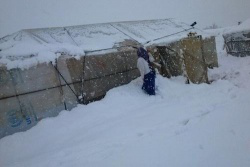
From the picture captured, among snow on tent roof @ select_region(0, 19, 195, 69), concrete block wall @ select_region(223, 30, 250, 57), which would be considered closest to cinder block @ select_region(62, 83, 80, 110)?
snow on tent roof @ select_region(0, 19, 195, 69)

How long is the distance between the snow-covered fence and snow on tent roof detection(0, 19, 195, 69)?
0.97ft

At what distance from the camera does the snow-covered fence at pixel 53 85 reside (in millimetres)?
6102

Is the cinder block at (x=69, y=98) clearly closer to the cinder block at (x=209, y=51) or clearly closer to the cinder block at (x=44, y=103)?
the cinder block at (x=44, y=103)

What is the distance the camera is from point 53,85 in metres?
6.89

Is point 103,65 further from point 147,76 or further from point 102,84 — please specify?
point 147,76

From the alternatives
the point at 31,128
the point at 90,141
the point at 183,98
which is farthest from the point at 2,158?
the point at 183,98

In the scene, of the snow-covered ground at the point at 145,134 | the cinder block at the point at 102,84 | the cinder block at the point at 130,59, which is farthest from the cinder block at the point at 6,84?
the cinder block at the point at 130,59

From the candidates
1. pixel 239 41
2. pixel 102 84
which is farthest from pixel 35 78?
pixel 239 41

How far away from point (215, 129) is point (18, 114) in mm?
4769

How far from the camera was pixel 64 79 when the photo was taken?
7.12 meters

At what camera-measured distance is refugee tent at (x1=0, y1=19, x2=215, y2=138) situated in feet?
20.4

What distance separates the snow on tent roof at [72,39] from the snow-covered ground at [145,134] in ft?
5.97

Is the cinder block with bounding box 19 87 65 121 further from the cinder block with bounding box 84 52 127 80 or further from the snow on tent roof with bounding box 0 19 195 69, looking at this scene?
the cinder block with bounding box 84 52 127 80

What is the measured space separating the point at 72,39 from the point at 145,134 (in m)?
5.43
